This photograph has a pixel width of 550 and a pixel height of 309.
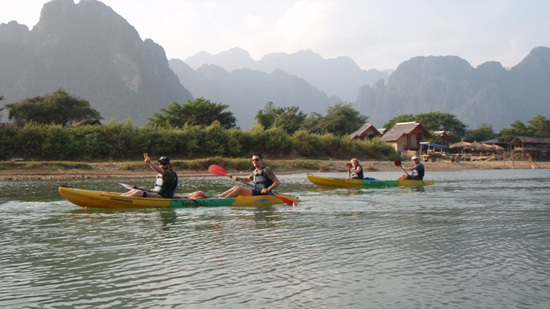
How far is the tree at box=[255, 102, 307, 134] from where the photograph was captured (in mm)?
56375

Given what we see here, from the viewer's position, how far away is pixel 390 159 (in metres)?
40.4

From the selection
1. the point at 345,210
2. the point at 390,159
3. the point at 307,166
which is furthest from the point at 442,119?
the point at 345,210

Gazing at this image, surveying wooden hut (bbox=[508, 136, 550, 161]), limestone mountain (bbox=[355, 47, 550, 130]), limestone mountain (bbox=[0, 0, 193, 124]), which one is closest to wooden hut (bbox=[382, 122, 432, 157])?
wooden hut (bbox=[508, 136, 550, 161])

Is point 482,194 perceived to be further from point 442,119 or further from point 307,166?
point 442,119

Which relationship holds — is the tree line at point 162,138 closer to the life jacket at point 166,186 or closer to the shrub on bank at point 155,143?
the shrub on bank at point 155,143

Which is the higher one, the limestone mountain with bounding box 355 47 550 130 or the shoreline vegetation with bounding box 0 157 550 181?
the limestone mountain with bounding box 355 47 550 130

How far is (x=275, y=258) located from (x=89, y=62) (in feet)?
350

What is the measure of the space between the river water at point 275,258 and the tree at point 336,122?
47.0m

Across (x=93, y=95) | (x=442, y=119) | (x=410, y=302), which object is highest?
(x=93, y=95)

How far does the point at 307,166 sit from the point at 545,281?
26.2m

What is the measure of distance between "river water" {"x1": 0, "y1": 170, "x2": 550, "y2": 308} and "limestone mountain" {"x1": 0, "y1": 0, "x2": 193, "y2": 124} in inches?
3281

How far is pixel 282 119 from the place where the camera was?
2242 inches

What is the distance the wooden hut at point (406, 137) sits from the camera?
159 feet

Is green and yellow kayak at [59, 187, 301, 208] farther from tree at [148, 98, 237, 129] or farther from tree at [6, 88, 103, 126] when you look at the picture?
tree at [6, 88, 103, 126]
